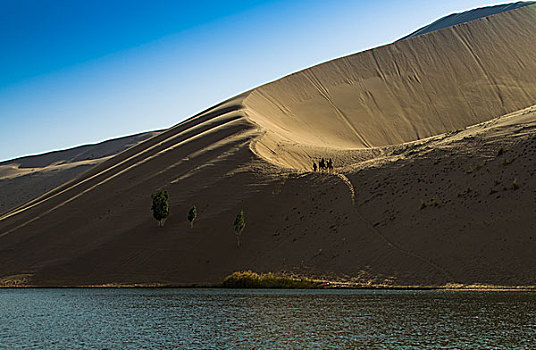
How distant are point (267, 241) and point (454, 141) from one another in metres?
17.6

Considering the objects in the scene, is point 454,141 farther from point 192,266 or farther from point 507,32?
point 507,32

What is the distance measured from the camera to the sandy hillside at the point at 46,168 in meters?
122

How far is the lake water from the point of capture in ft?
60.2

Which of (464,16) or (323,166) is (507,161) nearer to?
(323,166)

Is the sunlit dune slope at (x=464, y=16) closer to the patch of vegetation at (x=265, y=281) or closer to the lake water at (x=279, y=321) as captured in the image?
the patch of vegetation at (x=265, y=281)

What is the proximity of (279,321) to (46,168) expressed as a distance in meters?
135

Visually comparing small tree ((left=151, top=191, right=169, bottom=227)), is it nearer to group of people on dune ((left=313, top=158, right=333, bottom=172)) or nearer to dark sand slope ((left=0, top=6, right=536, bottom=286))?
dark sand slope ((left=0, top=6, right=536, bottom=286))

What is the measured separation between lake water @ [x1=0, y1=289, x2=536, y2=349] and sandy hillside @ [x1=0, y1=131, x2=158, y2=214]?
9204cm

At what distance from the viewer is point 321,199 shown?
4572 centimetres

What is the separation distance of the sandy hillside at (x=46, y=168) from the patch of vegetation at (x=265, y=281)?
278 feet

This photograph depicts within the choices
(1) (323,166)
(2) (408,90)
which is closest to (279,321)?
(1) (323,166)

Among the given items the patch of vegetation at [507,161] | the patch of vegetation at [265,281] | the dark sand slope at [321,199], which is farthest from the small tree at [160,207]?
the patch of vegetation at [507,161]

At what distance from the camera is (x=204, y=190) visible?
167 ft

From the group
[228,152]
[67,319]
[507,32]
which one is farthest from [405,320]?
[507,32]
